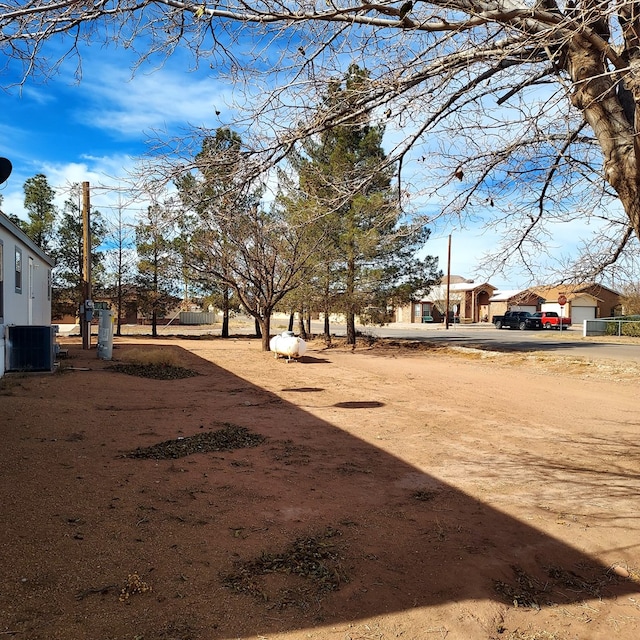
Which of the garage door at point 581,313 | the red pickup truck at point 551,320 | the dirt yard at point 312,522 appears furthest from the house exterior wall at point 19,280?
the garage door at point 581,313

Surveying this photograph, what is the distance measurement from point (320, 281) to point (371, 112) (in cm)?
1847

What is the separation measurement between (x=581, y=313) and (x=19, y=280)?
165ft

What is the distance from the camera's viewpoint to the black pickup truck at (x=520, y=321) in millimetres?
42344

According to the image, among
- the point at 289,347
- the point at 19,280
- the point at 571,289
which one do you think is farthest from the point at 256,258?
the point at 571,289

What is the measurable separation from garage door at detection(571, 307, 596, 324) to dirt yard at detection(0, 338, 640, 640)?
45.7 m

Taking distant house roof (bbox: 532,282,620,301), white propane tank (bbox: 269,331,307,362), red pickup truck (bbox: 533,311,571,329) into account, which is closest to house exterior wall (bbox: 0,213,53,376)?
white propane tank (bbox: 269,331,307,362)

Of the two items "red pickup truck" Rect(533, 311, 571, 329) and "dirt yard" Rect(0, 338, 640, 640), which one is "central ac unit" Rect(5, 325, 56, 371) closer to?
"dirt yard" Rect(0, 338, 640, 640)

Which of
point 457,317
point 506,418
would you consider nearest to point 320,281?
point 506,418

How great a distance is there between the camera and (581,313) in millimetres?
51031

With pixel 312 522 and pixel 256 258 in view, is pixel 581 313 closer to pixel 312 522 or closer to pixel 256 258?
pixel 256 258

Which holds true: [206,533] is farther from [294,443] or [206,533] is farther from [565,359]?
[565,359]

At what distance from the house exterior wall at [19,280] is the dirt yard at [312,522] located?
3.91 meters

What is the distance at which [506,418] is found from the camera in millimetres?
8625

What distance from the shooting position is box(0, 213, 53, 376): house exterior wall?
11.6 metres
